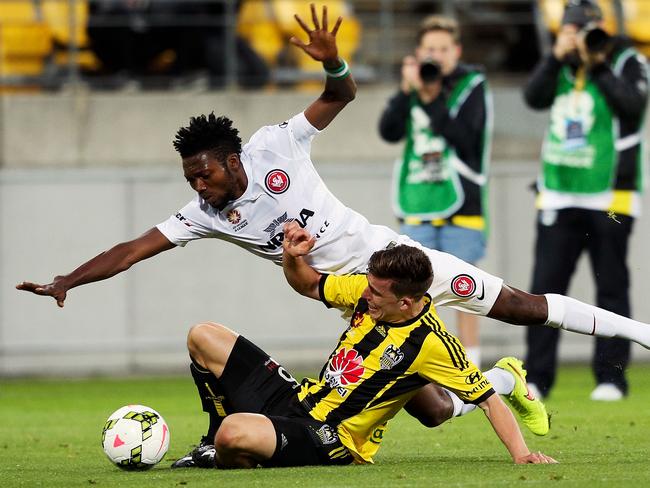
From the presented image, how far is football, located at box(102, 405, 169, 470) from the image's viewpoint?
6594 millimetres

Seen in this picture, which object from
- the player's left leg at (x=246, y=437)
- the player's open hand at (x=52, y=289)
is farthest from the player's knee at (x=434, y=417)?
the player's open hand at (x=52, y=289)

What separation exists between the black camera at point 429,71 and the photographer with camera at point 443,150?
27mm

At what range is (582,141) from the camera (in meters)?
10.2

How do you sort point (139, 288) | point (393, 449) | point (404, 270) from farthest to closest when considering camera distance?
1. point (139, 288)
2. point (393, 449)
3. point (404, 270)

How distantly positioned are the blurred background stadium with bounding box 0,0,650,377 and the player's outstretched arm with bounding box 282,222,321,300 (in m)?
6.94

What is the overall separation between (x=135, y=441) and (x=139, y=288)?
726 cm

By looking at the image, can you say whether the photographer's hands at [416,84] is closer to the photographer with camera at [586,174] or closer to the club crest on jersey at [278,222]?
the photographer with camera at [586,174]

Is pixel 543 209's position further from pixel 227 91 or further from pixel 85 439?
pixel 227 91

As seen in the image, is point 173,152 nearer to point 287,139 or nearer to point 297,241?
point 287,139

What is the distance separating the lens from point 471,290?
7156mm

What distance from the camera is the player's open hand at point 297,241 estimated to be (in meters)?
6.48

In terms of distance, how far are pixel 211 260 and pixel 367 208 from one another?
1663 millimetres

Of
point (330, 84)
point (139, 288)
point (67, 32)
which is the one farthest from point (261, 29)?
point (330, 84)

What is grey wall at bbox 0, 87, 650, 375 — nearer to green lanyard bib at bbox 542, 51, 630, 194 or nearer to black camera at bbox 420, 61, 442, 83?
black camera at bbox 420, 61, 442, 83
